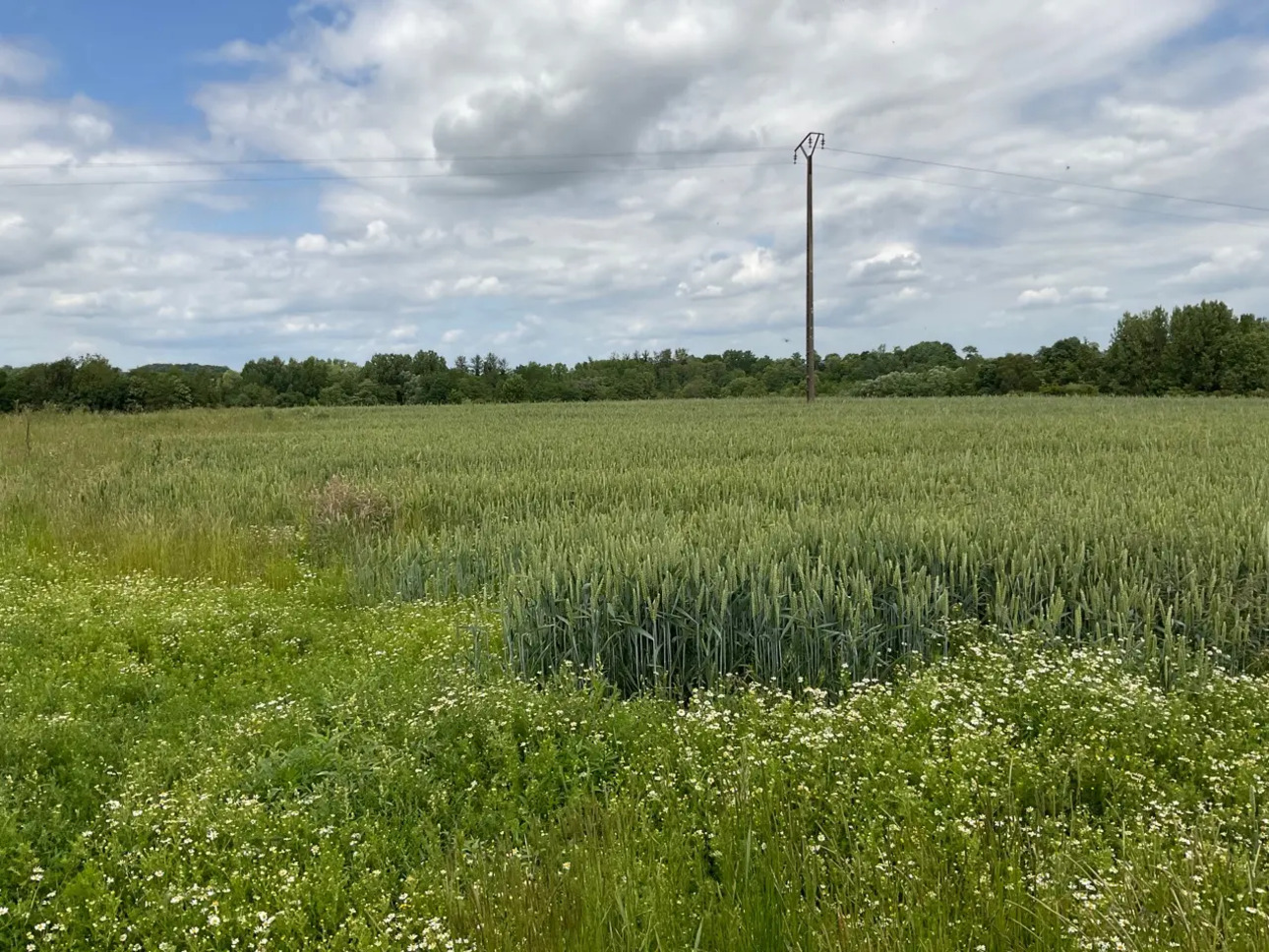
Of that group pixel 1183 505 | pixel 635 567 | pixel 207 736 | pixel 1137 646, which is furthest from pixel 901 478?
pixel 207 736

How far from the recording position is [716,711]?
4.31 meters

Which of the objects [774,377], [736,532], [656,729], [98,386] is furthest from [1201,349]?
[98,386]

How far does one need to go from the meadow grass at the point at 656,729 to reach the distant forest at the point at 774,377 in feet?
195

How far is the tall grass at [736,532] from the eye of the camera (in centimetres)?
543

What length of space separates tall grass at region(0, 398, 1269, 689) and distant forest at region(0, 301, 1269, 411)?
5124 cm

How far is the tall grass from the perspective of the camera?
214 inches

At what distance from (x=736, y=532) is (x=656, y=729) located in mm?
3193

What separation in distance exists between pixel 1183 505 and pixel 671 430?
14.8 m

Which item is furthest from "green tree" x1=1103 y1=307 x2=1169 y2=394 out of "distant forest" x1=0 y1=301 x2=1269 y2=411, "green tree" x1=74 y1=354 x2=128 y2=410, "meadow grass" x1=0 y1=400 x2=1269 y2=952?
"green tree" x1=74 y1=354 x2=128 y2=410

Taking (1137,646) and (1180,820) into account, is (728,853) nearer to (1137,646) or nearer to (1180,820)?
(1180,820)

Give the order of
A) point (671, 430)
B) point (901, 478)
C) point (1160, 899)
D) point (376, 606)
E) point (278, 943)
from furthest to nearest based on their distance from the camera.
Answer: point (671, 430)
point (901, 478)
point (376, 606)
point (278, 943)
point (1160, 899)

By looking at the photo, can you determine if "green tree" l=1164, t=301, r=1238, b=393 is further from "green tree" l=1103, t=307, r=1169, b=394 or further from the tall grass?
the tall grass

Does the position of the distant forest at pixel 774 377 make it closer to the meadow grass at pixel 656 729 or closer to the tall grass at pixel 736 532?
the tall grass at pixel 736 532

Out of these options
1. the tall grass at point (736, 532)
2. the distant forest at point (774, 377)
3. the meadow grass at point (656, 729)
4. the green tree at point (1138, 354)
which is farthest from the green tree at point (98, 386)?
the green tree at point (1138, 354)
